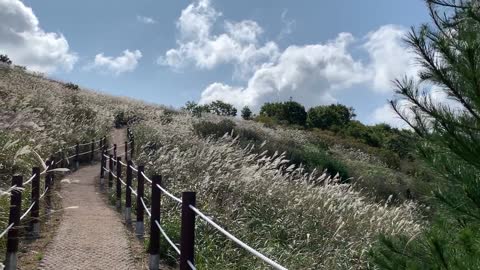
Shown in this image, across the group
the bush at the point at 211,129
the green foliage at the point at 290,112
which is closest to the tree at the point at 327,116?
the green foliage at the point at 290,112

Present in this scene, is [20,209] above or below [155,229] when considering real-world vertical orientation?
above

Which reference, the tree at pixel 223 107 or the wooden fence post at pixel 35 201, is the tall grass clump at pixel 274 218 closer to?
the wooden fence post at pixel 35 201

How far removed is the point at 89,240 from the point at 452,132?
17.8ft

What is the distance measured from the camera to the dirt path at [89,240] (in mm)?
6103

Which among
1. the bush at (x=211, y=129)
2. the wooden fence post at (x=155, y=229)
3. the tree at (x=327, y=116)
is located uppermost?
the tree at (x=327, y=116)

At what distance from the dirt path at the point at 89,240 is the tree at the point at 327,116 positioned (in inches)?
2489

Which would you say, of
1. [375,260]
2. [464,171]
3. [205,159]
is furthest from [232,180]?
[464,171]

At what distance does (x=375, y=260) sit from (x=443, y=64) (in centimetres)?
173

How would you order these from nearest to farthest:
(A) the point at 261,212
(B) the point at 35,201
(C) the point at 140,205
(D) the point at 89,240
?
(B) the point at 35,201, (D) the point at 89,240, (C) the point at 140,205, (A) the point at 261,212

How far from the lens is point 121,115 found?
29.9 metres

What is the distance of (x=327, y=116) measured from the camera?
246ft

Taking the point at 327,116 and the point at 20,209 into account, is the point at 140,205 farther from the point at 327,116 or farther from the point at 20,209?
the point at 327,116

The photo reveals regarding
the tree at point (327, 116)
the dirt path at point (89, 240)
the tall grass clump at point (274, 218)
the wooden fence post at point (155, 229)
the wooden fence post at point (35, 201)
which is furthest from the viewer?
the tree at point (327, 116)

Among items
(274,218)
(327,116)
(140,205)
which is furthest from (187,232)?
(327,116)
